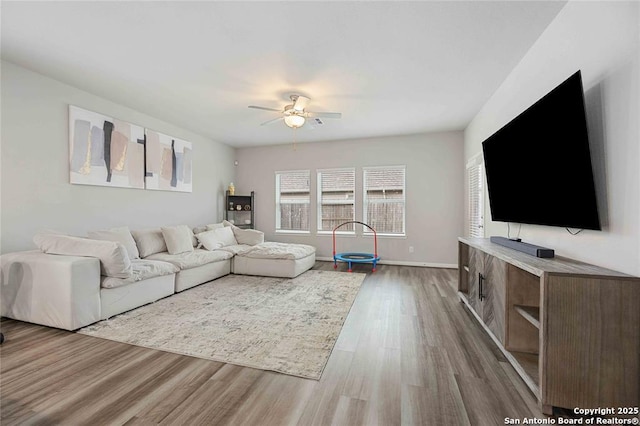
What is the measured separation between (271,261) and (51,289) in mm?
2639

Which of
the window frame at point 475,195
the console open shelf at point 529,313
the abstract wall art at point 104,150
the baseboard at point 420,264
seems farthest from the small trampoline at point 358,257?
the abstract wall art at point 104,150

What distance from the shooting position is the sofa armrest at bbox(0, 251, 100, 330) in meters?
2.48

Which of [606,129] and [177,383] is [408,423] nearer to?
[177,383]

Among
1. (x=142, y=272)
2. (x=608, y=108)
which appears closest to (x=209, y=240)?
(x=142, y=272)

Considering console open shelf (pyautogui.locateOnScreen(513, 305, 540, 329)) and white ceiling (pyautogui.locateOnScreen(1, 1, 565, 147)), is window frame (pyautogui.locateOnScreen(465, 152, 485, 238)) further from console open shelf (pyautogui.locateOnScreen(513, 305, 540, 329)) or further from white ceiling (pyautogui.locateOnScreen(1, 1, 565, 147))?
console open shelf (pyautogui.locateOnScreen(513, 305, 540, 329))

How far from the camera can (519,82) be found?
2.77 m

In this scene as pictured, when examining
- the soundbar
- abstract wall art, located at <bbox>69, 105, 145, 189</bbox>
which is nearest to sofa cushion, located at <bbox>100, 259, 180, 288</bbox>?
abstract wall art, located at <bbox>69, 105, 145, 189</bbox>

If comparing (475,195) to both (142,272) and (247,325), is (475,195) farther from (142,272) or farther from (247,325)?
(142,272)

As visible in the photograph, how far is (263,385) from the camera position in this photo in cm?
173

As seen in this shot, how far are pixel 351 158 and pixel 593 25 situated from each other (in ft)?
14.2

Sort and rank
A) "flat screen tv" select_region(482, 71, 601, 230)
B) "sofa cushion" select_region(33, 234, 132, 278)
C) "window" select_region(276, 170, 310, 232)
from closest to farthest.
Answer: "flat screen tv" select_region(482, 71, 601, 230) → "sofa cushion" select_region(33, 234, 132, 278) → "window" select_region(276, 170, 310, 232)

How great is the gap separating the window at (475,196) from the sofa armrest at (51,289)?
15.7 ft

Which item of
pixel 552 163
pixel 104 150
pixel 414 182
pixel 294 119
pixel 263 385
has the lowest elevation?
pixel 263 385

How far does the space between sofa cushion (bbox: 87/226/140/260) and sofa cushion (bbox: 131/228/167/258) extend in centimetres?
10
